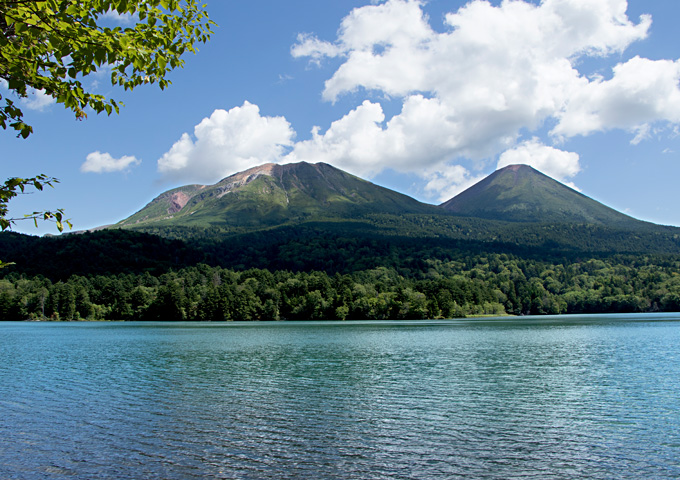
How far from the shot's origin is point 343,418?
27.1 m

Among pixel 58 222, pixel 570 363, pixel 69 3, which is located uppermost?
pixel 69 3

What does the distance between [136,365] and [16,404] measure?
61.9ft

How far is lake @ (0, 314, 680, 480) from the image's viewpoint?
1938cm

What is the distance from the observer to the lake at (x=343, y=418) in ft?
63.6

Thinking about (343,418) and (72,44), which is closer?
(72,44)

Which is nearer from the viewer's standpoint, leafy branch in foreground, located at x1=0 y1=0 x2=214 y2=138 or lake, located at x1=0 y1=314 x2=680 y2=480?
leafy branch in foreground, located at x1=0 y1=0 x2=214 y2=138

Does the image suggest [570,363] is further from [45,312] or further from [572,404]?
[45,312]

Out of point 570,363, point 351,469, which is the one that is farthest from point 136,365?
point 570,363

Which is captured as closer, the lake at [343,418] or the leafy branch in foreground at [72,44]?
the leafy branch in foreground at [72,44]

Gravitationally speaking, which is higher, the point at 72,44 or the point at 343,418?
the point at 72,44

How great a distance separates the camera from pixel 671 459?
19953mm

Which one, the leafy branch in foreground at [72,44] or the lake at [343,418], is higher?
the leafy branch in foreground at [72,44]

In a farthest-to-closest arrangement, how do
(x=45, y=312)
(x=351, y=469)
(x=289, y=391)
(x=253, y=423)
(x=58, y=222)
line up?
(x=45, y=312) → (x=289, y=391) → (x=253, y=423) → (x=351, y=469) → (x=58, y=222)

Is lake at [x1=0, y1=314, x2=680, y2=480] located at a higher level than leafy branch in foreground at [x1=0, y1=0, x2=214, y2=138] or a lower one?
lower
